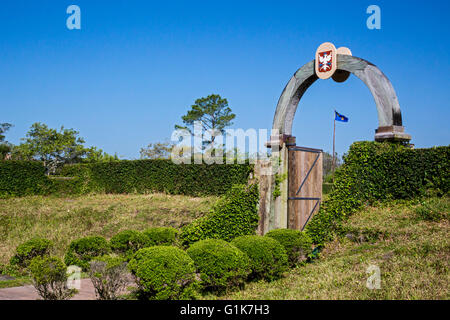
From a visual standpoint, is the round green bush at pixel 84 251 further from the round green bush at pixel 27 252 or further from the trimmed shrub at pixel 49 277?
the trimmed shrub at pixel 49 277

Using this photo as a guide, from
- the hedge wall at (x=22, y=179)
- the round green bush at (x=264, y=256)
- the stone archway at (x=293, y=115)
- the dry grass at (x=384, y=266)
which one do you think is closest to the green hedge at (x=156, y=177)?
the hedge wall at (x=22, y=179)

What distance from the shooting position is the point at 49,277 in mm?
4551

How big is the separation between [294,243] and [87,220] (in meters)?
8.08

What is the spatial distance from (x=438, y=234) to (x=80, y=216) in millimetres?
10955

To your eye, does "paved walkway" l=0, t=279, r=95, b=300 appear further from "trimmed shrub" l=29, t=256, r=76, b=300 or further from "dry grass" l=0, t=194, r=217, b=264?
"dry grass" l=0, t=194, r=217, b=264

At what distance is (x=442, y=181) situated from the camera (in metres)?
7.52

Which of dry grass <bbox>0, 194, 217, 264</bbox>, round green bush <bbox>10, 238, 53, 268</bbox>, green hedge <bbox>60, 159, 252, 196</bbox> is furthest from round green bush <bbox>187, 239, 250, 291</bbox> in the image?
green hedge <bbox>60, 159, 252, 196</bbox>

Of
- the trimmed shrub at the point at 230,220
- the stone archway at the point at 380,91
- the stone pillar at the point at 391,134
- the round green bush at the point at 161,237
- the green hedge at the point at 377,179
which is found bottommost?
the round green bush at the point at 161,237

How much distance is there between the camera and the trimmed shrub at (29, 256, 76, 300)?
452cm

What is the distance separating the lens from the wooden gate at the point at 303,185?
8.32m

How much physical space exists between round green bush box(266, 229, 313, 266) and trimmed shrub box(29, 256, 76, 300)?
12.2 feet

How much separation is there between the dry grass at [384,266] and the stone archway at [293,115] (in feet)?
4.60
